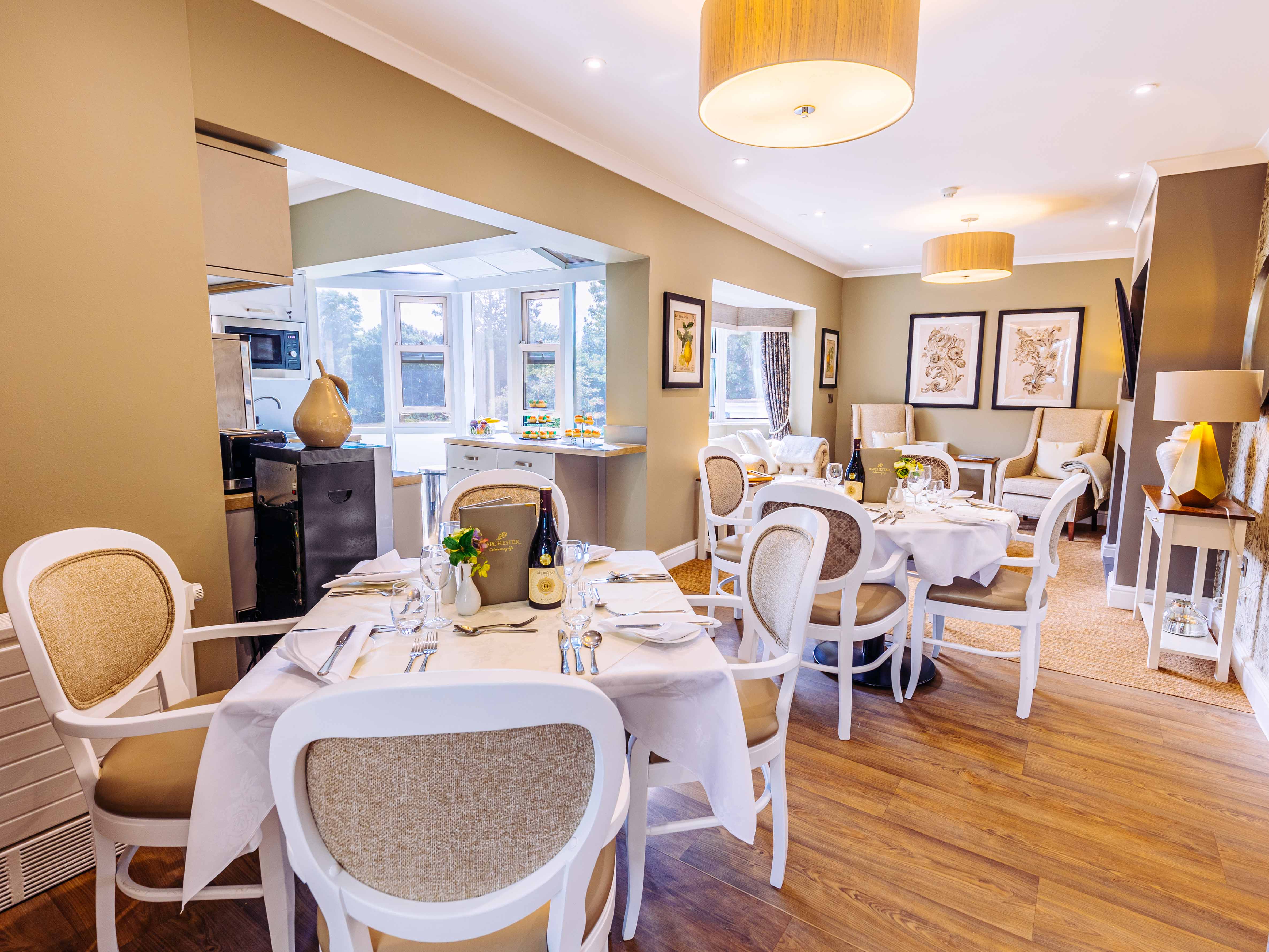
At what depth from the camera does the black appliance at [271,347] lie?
13.9 feet

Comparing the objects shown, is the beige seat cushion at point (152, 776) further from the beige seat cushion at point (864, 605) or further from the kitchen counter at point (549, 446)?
the kitchen counter at point (549, 446)

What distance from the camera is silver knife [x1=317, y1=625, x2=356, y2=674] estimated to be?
1.31 meters

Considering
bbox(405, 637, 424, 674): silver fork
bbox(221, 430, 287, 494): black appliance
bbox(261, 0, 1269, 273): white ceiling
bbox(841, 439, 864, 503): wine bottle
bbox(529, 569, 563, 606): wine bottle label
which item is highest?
bbox(261, 0, 1269, 273): white ceiling

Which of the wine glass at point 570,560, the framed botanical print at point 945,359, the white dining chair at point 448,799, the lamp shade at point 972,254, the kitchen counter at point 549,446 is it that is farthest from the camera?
the framed botanical print at point 945,359

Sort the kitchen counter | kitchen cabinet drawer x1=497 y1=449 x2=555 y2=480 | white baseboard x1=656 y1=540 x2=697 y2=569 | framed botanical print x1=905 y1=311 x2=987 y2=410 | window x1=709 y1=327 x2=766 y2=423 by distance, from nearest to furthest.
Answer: the kitchen counter
kitchen cabinet drawer x1=497 y1=449 x2=555 y2=480
white baseboard x1=656 y1=540 x2=697 y2=569
framed botanical print x1=905 y1=311 x2=987 y2=410
window x1=709 y1=327 x2=766 y2=423

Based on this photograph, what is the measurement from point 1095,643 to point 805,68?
331 cm

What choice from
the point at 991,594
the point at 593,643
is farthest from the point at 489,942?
the point at 991,594

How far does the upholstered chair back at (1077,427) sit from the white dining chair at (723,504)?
4.05 metres

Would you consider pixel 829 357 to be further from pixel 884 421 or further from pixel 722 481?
pixel 722 481

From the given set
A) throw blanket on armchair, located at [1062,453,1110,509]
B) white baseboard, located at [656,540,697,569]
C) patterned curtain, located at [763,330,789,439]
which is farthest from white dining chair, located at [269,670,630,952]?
patterned curtain, located at [763,330,789,439]

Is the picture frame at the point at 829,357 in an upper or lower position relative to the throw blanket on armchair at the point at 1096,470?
upper

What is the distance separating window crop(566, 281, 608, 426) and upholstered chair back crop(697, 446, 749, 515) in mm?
2068

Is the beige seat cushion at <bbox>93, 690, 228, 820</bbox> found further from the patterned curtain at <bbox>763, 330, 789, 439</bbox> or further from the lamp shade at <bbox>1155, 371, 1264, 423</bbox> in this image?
the patterned curtain at <bbox>763, 330, 789, 439</bbox>

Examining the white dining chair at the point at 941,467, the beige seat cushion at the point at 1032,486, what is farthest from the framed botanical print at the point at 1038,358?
the white dining chair at the point at 941,467
